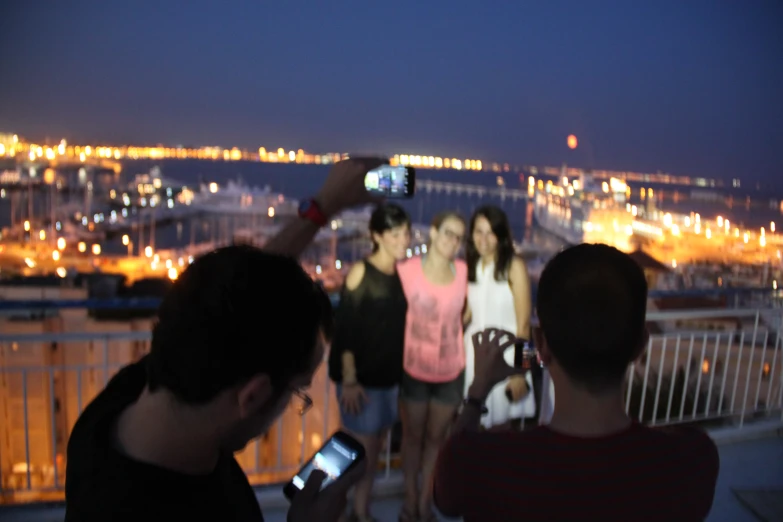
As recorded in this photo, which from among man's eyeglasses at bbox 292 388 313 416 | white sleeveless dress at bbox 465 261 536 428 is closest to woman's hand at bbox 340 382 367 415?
white sleeveless dress at bbox 465 261 536 428

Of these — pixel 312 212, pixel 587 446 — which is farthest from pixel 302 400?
pixel 312 212

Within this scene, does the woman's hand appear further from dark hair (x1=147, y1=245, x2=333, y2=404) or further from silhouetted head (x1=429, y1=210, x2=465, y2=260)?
dark hair (x1=147, y1=245, x2=333, y2=404)

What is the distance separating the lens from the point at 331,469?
1.08 metres

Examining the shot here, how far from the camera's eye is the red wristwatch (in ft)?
5.41

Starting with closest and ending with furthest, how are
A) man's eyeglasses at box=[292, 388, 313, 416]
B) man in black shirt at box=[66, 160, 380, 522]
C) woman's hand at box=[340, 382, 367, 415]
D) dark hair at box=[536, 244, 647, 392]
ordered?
man in black shirt at box=[66, 160, 380, 522] → man's eyeglasses at box=[292, 388, 313, 416] → dark hair at box=[536, 244, 647, 392] → woman's hand at box=[340, 382, 367, 415]

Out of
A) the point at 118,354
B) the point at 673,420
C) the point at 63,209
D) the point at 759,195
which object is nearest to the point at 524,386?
the point at 673,420

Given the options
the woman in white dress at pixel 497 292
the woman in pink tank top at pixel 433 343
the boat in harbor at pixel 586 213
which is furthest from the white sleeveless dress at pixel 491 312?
the boat in harbor at pixel 586 213

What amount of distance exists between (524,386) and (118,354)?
607cm

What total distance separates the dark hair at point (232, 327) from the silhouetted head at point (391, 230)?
1.79m

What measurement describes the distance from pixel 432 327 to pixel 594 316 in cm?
157

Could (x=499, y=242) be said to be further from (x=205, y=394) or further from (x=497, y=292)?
(x=205, y=394)

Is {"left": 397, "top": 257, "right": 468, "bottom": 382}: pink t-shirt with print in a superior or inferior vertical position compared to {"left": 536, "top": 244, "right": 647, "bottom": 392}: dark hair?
inferior

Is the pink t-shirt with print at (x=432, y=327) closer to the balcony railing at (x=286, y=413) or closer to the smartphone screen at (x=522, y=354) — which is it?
the balcony railing at (x=286, y=413)

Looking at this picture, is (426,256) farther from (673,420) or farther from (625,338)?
(673,420)
